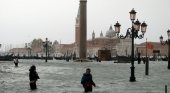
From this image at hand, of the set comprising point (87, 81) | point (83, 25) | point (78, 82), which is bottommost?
point (78, 82)

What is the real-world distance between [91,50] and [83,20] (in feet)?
417

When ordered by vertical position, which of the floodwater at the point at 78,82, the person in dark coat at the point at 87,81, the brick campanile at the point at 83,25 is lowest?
the floodwater at the point at 78,82

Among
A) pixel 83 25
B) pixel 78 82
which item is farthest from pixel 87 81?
pixel 83 25

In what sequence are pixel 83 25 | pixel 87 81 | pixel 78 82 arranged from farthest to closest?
pixel 83 25 → pixel 78 82 → pixel 87 81

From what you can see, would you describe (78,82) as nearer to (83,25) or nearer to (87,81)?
(87,81)

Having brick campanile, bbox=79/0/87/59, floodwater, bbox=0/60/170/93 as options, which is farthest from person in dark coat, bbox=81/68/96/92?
brick campanile, bbox=79/0/87/59

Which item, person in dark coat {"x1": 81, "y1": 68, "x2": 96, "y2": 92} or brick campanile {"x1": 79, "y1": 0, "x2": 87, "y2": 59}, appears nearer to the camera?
person in dark coat {"x1": 81, "y1": 68, "x2": 96, "y2": 92}

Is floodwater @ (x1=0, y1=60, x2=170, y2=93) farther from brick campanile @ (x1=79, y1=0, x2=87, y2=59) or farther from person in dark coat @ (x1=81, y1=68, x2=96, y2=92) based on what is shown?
brick campanile @ (x1=79, y1=0, x2=87, y2=59)

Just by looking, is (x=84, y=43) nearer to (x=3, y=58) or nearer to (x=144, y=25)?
(x=3, y=58)

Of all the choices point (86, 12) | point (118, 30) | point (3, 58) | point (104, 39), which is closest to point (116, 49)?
point (104, 39)

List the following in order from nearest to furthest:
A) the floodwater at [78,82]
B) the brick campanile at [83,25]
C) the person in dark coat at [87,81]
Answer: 1. the person in dark coat at [87,81]
2. the floodwater at [78,82]
3. the brick campanile at [83,25]

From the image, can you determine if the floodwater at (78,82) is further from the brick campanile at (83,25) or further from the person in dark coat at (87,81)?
the brick campanile at (83,25)

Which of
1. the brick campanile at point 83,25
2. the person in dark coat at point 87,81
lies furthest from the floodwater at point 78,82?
the brick campanile at point 83,25

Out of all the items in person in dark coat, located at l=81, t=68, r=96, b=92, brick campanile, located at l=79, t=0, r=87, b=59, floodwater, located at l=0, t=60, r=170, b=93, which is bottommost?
floodwater, located at l=0, t=60, r=170, b=93
